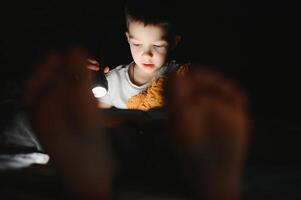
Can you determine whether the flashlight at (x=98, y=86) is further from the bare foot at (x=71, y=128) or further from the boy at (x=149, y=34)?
the bare foot at (x=71, y=128)

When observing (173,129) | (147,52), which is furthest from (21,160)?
(147,52)

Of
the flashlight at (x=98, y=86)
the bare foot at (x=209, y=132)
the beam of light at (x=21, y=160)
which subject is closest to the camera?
the bare foot at (x=209, y=132)

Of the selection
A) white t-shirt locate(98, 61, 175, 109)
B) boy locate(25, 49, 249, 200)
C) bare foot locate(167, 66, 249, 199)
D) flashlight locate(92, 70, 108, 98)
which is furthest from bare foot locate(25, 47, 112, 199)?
white t-shirt locate(98, 61, 175, 109)

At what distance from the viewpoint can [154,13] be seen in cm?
122

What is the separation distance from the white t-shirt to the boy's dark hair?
0.21 m

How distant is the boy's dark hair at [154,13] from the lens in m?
1.22

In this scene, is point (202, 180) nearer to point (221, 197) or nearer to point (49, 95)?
point (221, 197)

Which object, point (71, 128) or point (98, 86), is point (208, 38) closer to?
point (98, 86)

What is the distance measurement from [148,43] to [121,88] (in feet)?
0.81

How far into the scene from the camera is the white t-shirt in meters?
1.40

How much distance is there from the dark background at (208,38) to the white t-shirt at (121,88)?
16 cm

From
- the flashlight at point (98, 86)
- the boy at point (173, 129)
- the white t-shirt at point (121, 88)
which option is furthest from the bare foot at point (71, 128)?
the white t-shirt at point (121, 88)

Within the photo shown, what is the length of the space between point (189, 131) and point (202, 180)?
9 centimetres

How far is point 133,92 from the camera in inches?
55.2
